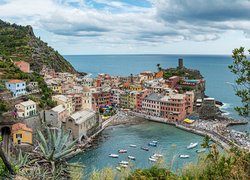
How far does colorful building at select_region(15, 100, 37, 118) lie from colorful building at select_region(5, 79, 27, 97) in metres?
6.53

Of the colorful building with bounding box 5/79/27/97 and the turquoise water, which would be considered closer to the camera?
the turquoise water

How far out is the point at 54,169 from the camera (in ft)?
40.8

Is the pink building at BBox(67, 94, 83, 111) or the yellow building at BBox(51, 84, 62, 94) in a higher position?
the yellow building at BBox(51, 84, 62, 94)

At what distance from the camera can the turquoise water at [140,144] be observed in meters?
32.4

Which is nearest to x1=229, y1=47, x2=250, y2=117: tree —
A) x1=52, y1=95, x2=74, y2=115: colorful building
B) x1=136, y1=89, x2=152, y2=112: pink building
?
x1=52, y1=95, x2=74, y2=115: colorful building

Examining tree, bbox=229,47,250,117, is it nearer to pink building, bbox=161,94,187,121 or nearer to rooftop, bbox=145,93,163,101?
pink building, bbox=161,94,187,121

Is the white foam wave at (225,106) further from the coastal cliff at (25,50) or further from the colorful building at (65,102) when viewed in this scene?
the coastal cliff at (25,50)

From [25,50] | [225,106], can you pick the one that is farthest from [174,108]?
[25,50]

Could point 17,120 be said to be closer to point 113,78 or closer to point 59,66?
point 113,78

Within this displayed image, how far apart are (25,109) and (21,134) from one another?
4.95 m

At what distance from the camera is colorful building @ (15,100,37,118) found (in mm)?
36312

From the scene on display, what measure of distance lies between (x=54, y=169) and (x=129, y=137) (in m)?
29.5

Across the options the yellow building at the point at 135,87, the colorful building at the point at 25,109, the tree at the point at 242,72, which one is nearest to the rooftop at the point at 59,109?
the colorful building at the point at 25,109

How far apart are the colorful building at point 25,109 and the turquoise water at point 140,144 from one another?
922cm
